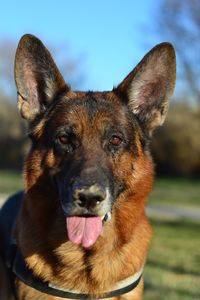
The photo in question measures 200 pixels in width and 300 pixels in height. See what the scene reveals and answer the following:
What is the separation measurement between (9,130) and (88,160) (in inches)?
2210

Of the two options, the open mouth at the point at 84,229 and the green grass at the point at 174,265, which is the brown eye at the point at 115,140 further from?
the green grass at the point at 174,265

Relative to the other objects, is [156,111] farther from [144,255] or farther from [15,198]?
[15,198]

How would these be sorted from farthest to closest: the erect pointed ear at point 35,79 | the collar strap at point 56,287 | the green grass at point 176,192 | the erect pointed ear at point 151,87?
the green grass at point 176,192 → the erect pointed ear at point 151,87 → the erect pointed ear at point 35,79 → the collar strap at point 56,287

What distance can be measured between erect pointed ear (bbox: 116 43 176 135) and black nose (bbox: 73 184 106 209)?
1277 millimetres

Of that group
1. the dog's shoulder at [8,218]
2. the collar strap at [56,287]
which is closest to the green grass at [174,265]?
the dog's shoulder at [8,218]

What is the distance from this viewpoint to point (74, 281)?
4.70m

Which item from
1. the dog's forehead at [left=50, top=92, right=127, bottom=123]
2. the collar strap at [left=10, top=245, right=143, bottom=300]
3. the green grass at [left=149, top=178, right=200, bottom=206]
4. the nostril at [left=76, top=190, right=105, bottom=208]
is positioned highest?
the dog's forehead at [left=50, top=92, right=127, bottom=123]

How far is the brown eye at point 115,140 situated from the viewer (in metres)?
4.84

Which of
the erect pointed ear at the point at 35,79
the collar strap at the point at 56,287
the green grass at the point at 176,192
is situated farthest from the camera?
the green grass at the point at 176,192

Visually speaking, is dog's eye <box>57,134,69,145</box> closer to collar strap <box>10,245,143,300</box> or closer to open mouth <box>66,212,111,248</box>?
open mouth <box>66,212,111,248</box>

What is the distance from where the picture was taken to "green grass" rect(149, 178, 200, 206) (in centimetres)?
2681

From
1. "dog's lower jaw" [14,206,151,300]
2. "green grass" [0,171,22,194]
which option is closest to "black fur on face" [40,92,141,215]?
"dog's lower jaw" [14,206,151,300]

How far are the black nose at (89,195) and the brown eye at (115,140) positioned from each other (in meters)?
0.68

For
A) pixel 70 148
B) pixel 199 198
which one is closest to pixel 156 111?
pixel 70 148
